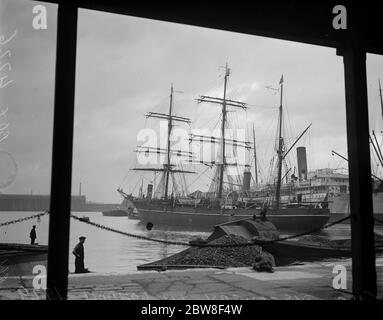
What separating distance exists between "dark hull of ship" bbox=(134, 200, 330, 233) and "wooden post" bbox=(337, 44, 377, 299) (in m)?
39.0

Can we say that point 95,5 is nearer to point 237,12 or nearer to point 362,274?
point 237,12

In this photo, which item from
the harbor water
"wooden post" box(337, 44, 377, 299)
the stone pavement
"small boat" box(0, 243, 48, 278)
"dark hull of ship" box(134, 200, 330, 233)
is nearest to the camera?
"wooden post" box(337, 44, 377, 299)

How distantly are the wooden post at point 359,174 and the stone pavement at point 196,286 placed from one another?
17.8 inches

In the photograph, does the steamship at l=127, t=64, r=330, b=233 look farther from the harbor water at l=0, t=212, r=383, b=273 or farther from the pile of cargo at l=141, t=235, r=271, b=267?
the pile of cargo at l=141, t=235, r=271, b=267

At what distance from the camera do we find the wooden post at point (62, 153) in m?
2.72

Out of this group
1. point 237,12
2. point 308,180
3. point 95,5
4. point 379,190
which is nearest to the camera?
point 95,5

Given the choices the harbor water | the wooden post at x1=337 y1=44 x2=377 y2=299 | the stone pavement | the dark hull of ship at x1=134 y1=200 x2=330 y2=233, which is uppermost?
the wooden post at x1=337 y1=44 x2=377 y2=299

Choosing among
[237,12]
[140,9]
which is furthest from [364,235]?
[140,9]

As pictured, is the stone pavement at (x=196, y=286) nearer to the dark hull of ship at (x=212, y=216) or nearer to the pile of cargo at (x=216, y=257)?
the pile of cargo at (x=216, y=257)

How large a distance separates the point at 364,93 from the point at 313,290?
2.29 m

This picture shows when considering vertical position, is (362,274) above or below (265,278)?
above

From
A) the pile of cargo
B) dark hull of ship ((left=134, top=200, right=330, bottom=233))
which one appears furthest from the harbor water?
dark hull of ship ((left=134, top=200, right=330, bottom=233))

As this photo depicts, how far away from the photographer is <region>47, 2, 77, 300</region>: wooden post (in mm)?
2717
